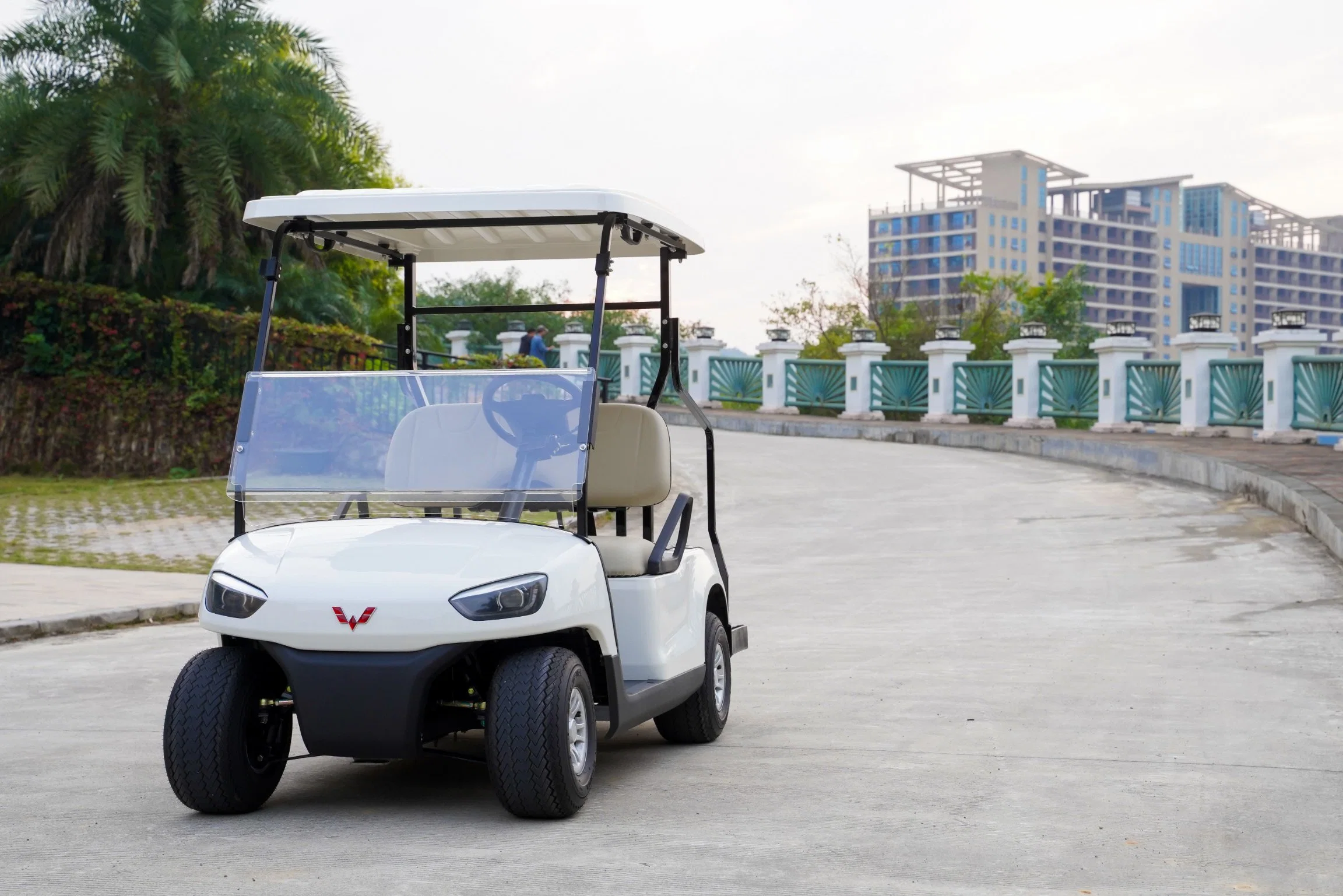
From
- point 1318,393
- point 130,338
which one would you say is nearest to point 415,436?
point 130,338

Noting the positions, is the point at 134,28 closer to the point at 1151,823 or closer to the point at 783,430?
the point at 783,430

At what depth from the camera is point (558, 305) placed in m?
6.50

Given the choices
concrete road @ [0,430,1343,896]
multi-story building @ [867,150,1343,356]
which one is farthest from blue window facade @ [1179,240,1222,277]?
concrete road @ [0,430,1343,896]

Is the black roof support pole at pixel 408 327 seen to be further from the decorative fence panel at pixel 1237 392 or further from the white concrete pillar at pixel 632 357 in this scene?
the white concrete pillar at pixel 632 357

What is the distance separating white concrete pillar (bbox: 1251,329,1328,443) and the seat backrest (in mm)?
18270

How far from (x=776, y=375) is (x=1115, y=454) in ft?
44.6

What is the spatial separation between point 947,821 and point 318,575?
2096 mm

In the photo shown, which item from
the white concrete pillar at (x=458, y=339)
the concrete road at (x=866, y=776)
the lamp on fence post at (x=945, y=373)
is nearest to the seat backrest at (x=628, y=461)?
the concrete road at (x=866, y=776)

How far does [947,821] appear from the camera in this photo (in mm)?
5027

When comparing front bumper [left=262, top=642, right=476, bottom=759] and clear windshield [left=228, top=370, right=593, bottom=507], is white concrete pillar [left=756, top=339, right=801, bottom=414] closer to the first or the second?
clear windshield [left=228, top=370, right=593, bottom=507]

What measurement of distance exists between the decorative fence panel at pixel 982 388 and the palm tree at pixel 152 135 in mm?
13022

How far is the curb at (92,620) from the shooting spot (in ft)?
32.7

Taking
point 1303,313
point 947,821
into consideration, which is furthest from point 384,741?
point 1303,313

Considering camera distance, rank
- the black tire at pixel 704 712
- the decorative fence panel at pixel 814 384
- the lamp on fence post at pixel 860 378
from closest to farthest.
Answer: the black tire at pixel 704 712
the lamp on fence post at pixel 860 378
the decorative fence panel at pixel 814 384
